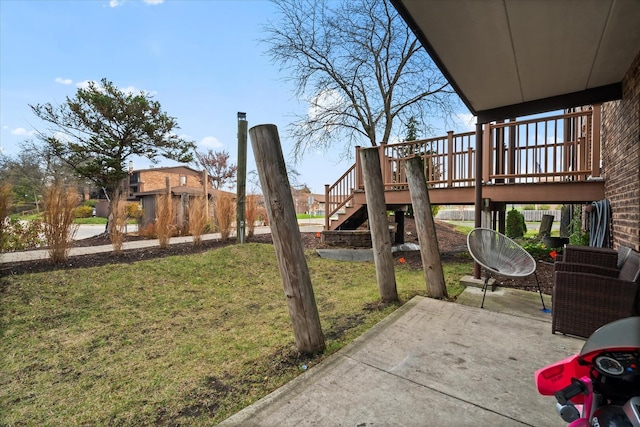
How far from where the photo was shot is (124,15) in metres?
4.17

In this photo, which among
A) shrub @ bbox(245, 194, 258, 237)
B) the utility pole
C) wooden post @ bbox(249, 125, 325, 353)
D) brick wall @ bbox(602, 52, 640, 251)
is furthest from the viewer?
shrub @ bbox(245, 194, 258, 237)

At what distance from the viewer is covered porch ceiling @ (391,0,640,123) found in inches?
80.9

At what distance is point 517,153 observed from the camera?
5508 mm

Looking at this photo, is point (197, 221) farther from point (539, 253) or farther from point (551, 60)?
point (539, 253)

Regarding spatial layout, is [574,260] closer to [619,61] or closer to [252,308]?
[619,61]

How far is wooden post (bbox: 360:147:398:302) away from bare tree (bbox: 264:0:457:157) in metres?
10.2

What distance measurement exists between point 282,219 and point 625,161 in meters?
3.64

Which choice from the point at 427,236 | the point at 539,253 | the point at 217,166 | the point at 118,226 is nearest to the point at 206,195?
the point at 118,226

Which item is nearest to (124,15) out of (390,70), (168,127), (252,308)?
(252,308)

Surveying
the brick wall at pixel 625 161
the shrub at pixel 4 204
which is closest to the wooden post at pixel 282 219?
the brick wall at pixel 625 161

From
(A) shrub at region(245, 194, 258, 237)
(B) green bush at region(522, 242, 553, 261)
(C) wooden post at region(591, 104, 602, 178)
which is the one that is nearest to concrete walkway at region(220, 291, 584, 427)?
(C) wooden post at region(591, 104, 602, 178)

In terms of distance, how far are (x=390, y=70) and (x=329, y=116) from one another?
3.26 meters

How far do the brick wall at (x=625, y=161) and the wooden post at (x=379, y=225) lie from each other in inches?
85.4

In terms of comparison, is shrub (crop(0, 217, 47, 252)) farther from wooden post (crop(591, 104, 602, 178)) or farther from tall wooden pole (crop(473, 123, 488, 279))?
wooden post (crop(591, 104, 602, 178))
